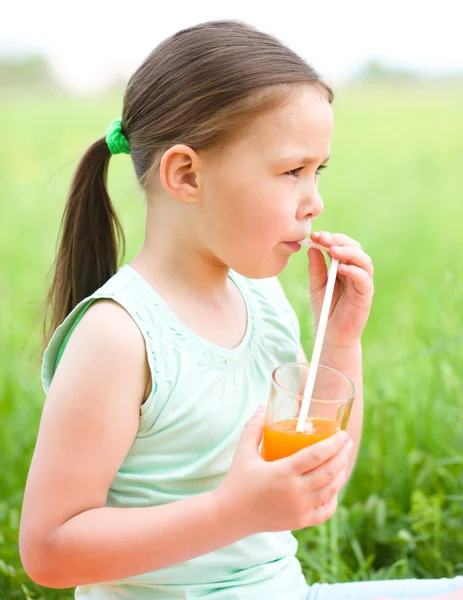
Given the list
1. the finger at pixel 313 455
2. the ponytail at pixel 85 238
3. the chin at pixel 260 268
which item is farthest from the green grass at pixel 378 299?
the finger at pixel 313 455

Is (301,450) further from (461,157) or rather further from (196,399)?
(461,157)

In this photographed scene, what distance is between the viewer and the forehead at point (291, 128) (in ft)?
4.29

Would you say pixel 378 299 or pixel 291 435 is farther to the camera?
pixel 378 299

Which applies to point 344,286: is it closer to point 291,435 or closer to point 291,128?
point 291,128

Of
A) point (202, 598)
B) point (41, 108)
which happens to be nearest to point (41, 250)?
point (41, 108)

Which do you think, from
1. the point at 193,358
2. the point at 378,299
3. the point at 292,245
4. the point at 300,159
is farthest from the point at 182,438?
the point at 378,299

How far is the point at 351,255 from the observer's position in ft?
4.63

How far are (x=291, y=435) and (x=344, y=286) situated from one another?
451mm

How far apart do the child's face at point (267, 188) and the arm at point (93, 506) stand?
0.27 meters

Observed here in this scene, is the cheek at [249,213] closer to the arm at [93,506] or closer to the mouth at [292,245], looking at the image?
the mouth at [292,245]

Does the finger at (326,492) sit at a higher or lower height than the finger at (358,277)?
lower

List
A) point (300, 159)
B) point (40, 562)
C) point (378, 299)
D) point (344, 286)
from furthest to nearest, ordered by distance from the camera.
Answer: point (378, 299) < point (344, 286) < point (300, 159) < point (40, 562)

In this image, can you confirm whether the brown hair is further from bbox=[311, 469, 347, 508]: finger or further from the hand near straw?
bbox=[311, 469, 347, 508]: finger

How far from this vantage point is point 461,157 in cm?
516
